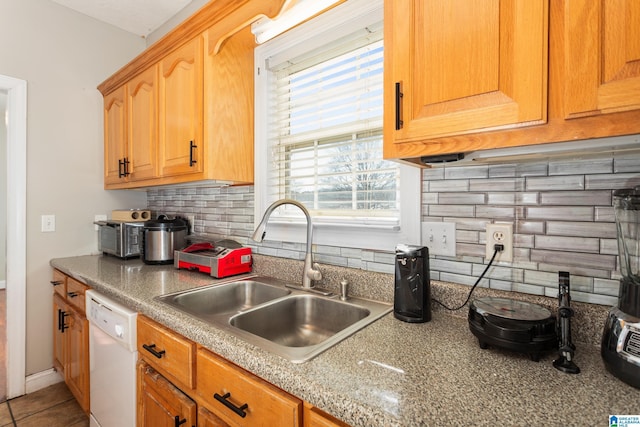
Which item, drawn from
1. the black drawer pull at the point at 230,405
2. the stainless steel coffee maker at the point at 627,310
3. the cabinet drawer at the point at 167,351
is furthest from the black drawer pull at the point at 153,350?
the stainless steel coffee maker at the point at 627,310

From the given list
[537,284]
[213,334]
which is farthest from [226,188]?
[537,284]

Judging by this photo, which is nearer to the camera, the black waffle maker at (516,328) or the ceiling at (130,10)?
the black waffle maker at (516,328)

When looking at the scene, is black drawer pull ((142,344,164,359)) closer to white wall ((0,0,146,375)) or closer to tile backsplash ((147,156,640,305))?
tile backsplash ((147,156,640,305))

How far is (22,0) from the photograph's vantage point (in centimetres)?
208

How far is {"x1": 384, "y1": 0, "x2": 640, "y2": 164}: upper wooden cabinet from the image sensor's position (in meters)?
0.60

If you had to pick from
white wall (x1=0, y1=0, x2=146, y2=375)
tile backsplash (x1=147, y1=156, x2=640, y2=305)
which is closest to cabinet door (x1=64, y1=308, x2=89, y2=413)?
white wall (x1=0, y1=0, x2=146, y2=375)

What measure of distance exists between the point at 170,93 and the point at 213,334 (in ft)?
4.84

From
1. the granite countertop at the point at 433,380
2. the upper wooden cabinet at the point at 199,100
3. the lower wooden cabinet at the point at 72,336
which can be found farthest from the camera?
the lower wooden cabinet at the point at 72,336

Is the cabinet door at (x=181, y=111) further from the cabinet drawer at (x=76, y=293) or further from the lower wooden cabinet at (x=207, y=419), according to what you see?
the lower wooden cabinet at (x=207, y=419)

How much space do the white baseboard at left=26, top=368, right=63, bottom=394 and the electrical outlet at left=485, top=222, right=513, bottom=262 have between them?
9.21 feet

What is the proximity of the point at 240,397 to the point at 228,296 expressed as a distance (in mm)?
737

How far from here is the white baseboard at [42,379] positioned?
6.87ft

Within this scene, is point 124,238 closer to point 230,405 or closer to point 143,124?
point 143,124

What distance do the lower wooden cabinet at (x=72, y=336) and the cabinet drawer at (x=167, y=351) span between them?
74cm
